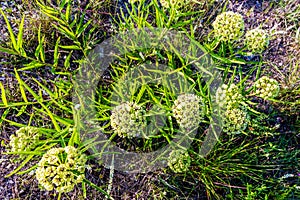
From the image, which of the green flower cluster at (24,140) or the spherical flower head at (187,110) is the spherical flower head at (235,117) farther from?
the green flower cluster at (24,140)

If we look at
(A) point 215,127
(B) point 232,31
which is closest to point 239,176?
(A) point 215,127

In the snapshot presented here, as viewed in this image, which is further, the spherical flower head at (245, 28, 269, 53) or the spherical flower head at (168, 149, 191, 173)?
the spherical flower head at (168, 149, 191, 173)

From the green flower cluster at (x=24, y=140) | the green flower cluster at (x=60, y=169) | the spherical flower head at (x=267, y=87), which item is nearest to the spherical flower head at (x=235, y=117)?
the spherical flower head at (x=267, y=87)

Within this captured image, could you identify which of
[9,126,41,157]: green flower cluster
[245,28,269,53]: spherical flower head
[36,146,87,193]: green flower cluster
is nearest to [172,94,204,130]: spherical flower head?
[245,28,269,53]: spherical flower head

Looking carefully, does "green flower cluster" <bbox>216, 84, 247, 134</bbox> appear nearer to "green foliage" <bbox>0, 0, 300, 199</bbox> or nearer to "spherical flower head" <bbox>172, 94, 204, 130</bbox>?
"green foliage" <bbox>0, 0, 300, 199</bbox>

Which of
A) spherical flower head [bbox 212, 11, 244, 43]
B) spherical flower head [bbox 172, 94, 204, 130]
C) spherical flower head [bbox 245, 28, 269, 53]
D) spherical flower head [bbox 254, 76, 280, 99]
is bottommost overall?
spherical flower head [bbox 172, 94, 204, 130]

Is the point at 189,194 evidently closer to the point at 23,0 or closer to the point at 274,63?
the point at 274,63
